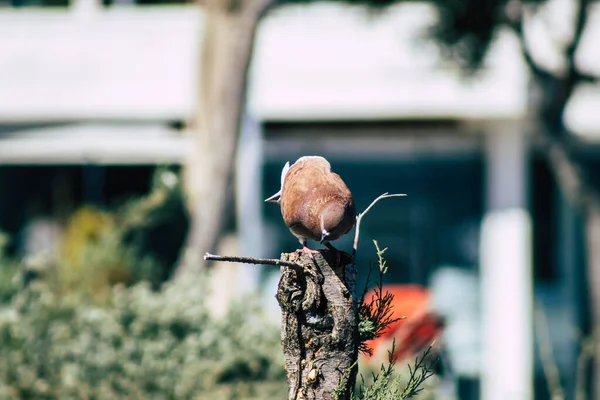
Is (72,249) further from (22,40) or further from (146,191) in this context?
(22,40)

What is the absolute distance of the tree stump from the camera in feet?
8.92

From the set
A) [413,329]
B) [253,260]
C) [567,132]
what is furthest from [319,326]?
[567,132]

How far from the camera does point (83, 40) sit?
11.3 m

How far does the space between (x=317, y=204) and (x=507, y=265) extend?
861 centimetres

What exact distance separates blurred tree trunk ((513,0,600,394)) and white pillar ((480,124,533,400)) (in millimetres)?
2796

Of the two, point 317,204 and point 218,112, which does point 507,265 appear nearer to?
point 218,112

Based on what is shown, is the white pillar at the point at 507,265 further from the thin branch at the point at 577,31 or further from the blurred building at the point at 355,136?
the thin branch at the point at 577,31

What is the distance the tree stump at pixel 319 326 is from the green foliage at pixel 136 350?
2.95 metres

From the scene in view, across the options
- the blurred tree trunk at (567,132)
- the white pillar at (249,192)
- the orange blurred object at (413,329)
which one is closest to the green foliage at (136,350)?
the orange blurred object at (413,329)

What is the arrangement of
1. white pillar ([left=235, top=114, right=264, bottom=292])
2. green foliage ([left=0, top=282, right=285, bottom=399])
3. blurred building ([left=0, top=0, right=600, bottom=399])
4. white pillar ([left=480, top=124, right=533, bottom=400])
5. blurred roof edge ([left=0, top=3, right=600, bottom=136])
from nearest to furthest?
green foliage ([left=0, top=282, right=285, bottom=399]) → blurred roof edge ([left=0, top=3, right=600, bottom=136]) → blurred building ([left=0, top=0, right=600, bottom=399]) → white pillar ([left=480, top=124, right=533, bottom=400]) → white pillar ([left=235, top=114, right=264, bottom=292])

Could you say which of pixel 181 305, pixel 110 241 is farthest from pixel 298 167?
pixel 110 241

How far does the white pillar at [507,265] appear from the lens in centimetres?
1095

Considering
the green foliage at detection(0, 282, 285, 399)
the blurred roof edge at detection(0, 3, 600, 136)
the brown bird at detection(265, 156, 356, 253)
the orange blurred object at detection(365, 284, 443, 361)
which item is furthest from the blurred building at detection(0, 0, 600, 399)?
the brown bird at detection(265, 156, 356, 253)

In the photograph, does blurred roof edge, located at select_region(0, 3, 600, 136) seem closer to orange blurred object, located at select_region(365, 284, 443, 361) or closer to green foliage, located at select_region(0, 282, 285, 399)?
orange blurred object, located at select_region(365, 284, 443, 361)
